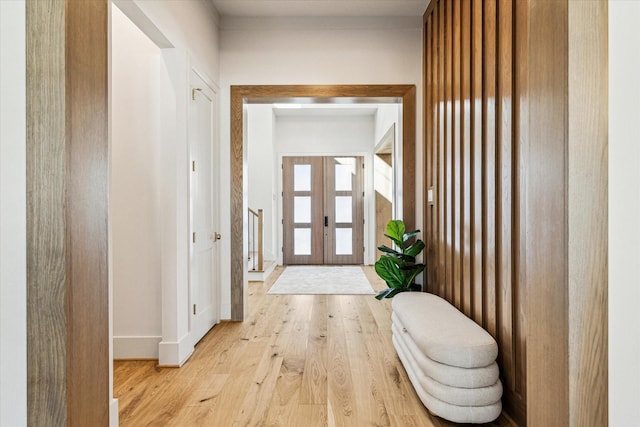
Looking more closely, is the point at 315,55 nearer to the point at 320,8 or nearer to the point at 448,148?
the point at 320,8

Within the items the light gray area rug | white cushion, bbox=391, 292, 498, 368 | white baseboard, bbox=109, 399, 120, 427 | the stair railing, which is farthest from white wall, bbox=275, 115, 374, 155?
white baseboard, bbox=109, 399, 120, 427

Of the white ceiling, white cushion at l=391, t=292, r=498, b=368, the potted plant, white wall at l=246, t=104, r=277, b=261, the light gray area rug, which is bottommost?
the light gray area rug

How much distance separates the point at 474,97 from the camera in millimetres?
2305

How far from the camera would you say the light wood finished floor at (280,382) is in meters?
1.92

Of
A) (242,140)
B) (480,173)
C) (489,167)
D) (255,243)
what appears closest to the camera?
(489,167)

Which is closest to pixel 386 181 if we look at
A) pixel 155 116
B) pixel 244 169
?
pixel 244 169

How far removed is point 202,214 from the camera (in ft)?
10.4

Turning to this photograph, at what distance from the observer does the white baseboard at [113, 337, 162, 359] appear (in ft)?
8.81

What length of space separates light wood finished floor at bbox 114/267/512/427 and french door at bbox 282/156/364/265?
4.02 m

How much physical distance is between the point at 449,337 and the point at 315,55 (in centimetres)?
289

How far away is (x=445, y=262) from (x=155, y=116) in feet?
8.06

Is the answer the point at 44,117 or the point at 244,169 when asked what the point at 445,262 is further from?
the point at 44,117

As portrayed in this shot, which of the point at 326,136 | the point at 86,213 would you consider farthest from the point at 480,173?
the point at 326,136

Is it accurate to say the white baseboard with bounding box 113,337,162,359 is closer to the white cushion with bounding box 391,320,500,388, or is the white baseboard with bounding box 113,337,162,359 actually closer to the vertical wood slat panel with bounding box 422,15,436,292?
the white cushion with bounding box 391,320,500,388
